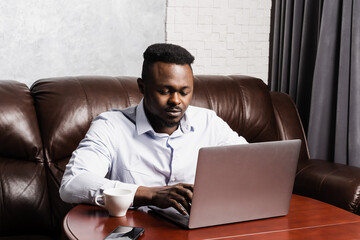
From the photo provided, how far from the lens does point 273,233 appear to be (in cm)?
124

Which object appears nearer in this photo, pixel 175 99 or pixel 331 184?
pixel 175 99

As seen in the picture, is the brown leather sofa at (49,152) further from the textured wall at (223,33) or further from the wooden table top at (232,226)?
the textured wall at (223,33)

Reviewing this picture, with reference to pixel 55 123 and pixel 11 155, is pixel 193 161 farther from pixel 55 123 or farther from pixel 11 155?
pixel 11 155

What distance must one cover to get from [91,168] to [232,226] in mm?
526

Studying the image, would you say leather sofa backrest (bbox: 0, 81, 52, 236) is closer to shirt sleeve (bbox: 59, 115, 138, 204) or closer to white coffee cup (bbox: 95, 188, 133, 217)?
shirt sleeve (bbox: 59, 115, 138, 204)

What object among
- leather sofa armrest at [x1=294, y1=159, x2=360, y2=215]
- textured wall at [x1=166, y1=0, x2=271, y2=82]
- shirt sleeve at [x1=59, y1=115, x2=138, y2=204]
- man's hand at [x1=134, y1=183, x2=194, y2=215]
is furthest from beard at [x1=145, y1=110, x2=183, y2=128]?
textured wall at [x1=166, y1=0, x2=271, y2=82]

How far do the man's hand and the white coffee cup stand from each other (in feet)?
0.19

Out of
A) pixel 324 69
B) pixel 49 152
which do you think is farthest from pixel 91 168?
pixel 324 69

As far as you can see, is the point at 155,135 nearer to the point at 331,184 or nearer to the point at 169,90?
the point at 169,90

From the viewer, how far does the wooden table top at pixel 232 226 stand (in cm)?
121

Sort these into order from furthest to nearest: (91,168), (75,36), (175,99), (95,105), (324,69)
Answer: (75,36) < (324,69) < (95,105) < (175,99) < (91,168)

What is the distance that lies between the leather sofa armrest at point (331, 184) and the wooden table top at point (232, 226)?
70cm

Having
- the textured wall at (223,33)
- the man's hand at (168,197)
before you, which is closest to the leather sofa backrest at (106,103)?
the textured wall at (223,33)

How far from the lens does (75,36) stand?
305 centimetres
